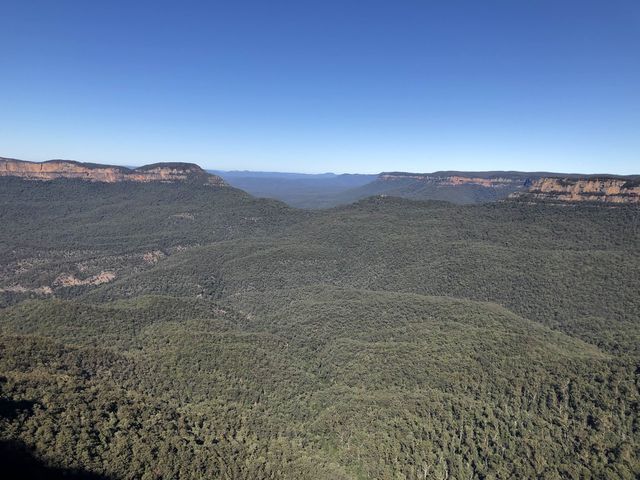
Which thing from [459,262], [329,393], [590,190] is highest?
[590,190]

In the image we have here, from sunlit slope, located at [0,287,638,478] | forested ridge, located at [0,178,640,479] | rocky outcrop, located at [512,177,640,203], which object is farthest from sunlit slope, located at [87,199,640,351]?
sunlit slope, located at [0,287,638,478]

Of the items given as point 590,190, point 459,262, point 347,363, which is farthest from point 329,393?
point 590,190

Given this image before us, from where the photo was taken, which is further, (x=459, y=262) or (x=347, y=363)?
(x=459, y=262)

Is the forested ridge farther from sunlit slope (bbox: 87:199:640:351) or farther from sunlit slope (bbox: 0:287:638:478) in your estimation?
sunlit slope (bbox: 87:199:640:351)

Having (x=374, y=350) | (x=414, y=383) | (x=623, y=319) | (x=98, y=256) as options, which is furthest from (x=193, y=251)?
(x=623, y=319)

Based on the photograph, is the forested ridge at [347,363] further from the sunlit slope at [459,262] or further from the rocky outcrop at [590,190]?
the rocky outcrop at [590,190]

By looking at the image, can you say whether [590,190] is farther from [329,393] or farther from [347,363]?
[329,393]
